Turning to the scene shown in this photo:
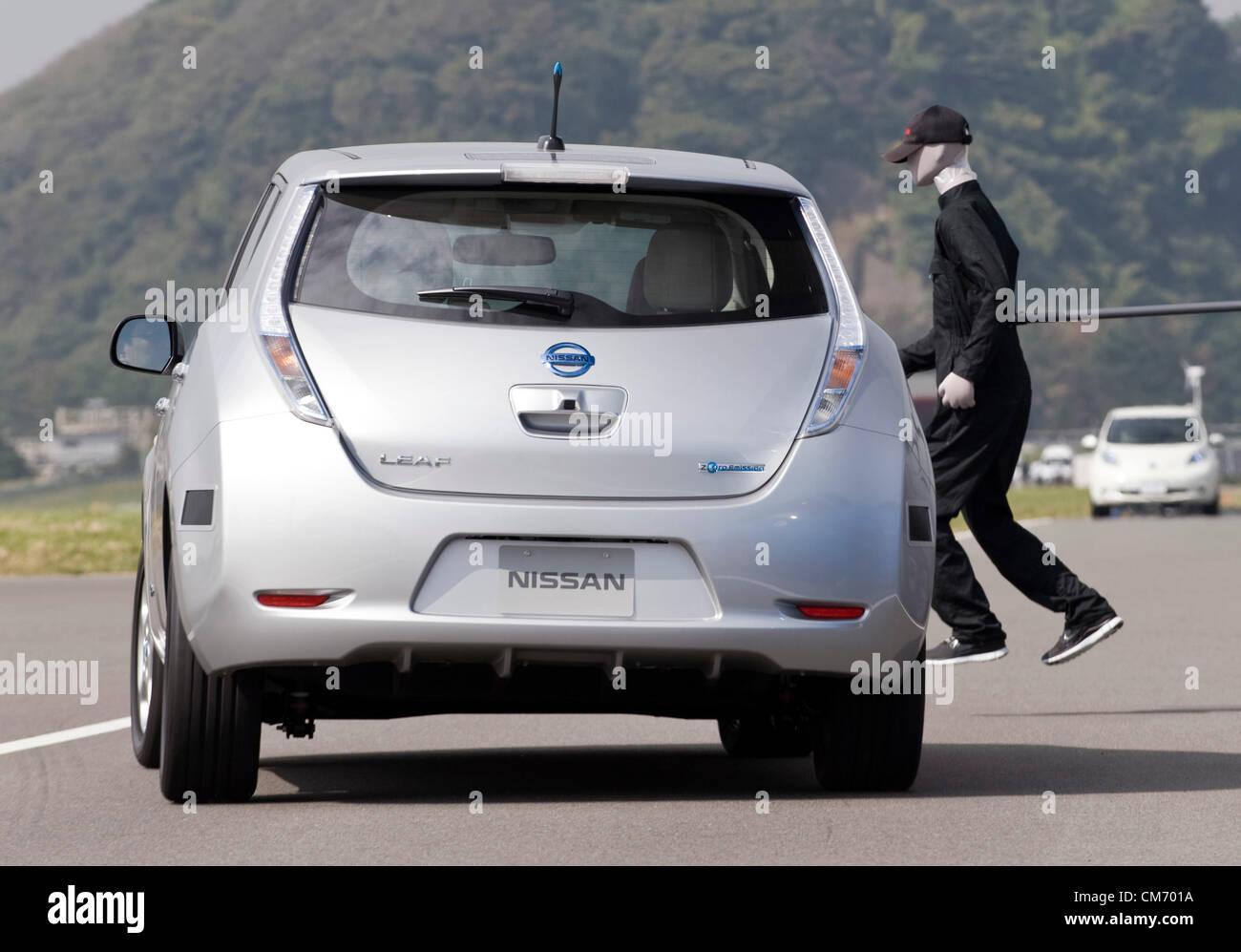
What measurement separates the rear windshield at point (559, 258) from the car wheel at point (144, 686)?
131 cm

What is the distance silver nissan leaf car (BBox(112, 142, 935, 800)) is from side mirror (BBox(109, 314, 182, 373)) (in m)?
0.93

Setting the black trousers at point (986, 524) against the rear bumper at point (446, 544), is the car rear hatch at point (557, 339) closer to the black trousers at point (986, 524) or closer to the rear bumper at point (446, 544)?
the rear bumper at point (446, 544)

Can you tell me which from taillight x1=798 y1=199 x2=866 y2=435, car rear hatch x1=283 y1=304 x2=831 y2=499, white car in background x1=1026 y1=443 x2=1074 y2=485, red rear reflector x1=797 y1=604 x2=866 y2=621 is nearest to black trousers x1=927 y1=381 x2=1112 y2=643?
taillight x1=798 y1=199 x2=866 y2=435

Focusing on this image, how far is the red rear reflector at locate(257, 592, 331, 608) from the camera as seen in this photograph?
560 cm

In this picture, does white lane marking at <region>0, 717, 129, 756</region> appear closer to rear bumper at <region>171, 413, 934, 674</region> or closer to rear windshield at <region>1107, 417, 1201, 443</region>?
rear bumper at <region>171, 413, 934, 674</region>

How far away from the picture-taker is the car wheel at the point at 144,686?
6.52 m

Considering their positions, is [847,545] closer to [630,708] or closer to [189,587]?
[630,708]

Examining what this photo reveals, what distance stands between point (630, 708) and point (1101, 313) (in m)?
4.71

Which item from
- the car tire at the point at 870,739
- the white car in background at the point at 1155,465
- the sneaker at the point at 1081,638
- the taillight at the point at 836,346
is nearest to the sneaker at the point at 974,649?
the sneaker at the point at 1081,638

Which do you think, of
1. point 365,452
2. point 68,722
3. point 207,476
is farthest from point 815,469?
point 68,722

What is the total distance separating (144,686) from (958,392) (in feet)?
9.60

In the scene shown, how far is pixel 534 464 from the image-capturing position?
5.59m

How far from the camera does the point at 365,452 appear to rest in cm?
559

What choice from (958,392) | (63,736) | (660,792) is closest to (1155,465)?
(958,392)
